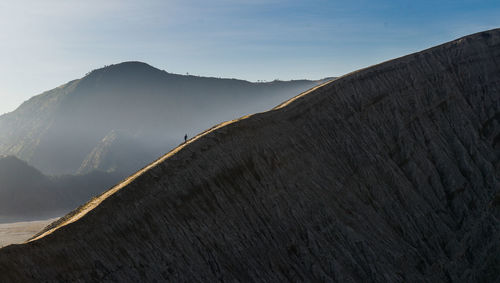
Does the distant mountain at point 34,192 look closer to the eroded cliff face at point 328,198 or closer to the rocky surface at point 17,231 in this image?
the rocky surface at point 17,231

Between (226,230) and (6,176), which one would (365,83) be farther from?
(6,176)

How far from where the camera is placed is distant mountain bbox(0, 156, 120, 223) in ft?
333

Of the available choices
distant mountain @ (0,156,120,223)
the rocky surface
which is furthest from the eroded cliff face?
distant mountain @ (0,156,120,223)

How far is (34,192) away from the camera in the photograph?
107 metres

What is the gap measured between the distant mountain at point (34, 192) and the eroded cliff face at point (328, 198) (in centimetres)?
8272

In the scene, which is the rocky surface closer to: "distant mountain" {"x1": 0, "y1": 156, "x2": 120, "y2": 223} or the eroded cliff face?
"distant mountain" {"x1": 0, "y1": 156, "x2": 120, "y2": 223}

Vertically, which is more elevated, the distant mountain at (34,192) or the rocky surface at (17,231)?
the distant mountain at (34,192)

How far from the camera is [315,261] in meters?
31.1

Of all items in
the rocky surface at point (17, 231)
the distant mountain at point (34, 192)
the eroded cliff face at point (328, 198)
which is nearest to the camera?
the eroded cliff face at point (328, 198)

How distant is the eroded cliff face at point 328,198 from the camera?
25.1 metres

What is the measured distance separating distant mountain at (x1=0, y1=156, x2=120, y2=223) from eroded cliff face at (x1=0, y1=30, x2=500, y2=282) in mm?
82721

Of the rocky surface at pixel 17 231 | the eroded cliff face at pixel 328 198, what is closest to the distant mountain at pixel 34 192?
the rocky surface at pixel 17 231

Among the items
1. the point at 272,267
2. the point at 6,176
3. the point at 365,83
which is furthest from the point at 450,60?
the point at 6,176

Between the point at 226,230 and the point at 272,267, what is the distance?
400 centimetres
